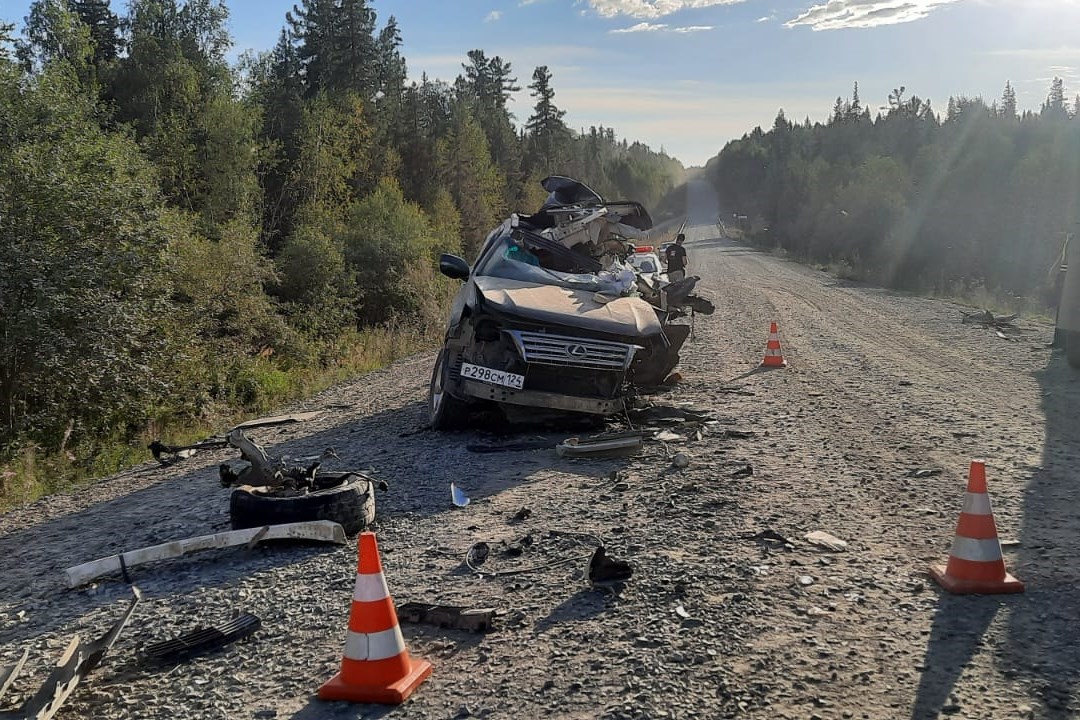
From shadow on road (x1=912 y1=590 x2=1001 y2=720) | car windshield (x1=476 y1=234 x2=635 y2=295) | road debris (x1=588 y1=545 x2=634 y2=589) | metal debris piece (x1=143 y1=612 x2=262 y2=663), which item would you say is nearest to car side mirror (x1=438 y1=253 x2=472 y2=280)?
car windshield (x1=476 y1=234 x2=635 y2=295)

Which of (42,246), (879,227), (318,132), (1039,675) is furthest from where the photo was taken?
(879,227)

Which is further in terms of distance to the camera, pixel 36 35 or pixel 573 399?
pixel 36 35

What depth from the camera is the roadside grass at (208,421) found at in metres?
8.83

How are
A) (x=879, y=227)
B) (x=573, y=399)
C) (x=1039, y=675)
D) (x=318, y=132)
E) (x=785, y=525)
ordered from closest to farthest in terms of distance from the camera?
(x=1039, y=675) < (x=785, y=525) < (x=573, y=399) < (x=318, y=132) < (x=879, y=227)

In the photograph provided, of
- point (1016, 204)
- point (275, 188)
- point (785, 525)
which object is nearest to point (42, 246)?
point (785, 525)

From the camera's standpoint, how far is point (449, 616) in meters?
3.82

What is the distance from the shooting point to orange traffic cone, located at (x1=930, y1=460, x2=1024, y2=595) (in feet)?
13.0

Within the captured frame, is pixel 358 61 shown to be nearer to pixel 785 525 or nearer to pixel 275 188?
pixel 275 188

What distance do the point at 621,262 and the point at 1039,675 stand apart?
25.8ft

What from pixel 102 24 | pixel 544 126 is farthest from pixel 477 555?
pixel 544 126

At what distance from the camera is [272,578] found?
4.53m

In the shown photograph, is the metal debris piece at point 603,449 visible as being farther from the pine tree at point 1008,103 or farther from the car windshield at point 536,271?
the pine tree at point 1008,103

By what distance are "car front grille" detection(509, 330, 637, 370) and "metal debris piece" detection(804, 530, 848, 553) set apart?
3011 millimetres

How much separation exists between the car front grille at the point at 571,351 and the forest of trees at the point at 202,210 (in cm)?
633
